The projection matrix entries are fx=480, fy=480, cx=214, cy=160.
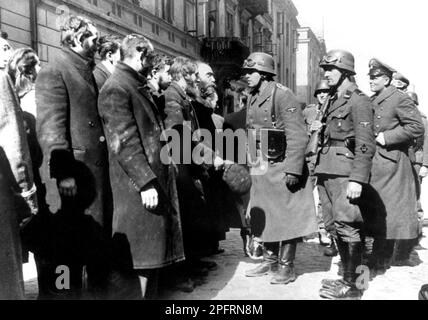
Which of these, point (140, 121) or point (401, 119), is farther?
point (401, 119)

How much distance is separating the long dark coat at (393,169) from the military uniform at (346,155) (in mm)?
834

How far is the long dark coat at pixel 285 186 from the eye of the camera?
4.35 meters

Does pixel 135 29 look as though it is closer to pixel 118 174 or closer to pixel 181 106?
pixel 181 106

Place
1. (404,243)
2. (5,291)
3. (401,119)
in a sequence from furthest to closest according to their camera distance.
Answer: (404,243) → (401,119) → (5,291)

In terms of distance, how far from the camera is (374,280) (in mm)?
4492

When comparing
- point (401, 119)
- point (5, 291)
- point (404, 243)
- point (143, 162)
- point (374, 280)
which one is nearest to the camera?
point (5, 291)

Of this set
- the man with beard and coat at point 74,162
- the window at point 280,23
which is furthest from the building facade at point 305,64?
the man with beard and coat at point 74,162

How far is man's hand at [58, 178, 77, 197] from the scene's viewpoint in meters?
3.03

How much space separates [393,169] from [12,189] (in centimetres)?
376

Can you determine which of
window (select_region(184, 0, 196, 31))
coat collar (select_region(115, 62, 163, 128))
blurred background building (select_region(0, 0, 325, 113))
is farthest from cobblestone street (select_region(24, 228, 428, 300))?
window (select_region(184, 0, 196, 31))

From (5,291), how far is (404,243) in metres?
4.23

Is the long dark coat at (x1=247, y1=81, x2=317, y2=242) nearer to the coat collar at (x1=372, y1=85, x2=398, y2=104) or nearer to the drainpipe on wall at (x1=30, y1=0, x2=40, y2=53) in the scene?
the coat collar at (x1=372, y1=85, x2=398, y2=104)
